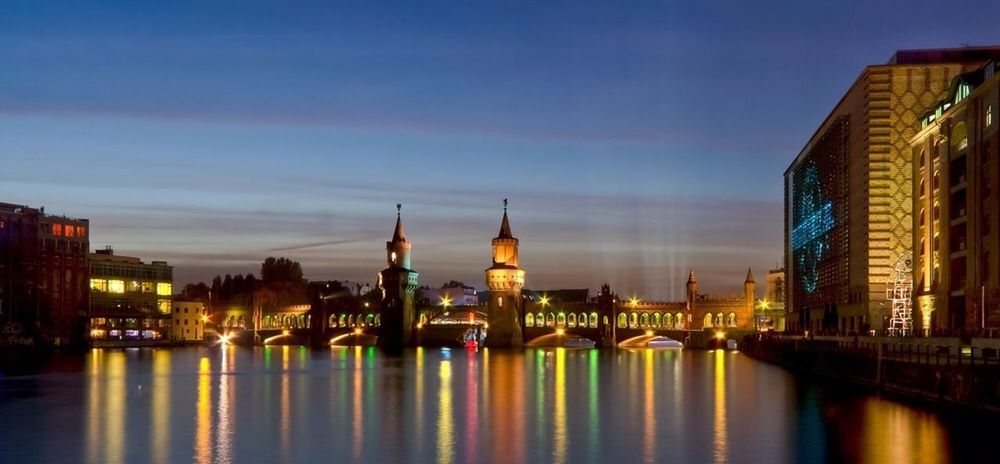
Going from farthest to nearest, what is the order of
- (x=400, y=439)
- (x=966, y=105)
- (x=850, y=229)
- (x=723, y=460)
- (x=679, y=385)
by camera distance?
(x=850, y=229), (x=679, y=385), (x=966, y=105), (x=400, y=439), (x=723, y=460)

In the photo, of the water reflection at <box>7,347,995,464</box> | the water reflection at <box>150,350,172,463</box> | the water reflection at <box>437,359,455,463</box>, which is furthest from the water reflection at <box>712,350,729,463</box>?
the water reflection at <box>150,350,172,463</box>

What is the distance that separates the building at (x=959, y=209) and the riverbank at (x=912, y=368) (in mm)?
5209

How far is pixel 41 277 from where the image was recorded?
178375mm

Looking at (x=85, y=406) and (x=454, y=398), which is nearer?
(x=85, y=406)

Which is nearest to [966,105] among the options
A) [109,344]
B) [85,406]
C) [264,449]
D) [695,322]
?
[264,449]

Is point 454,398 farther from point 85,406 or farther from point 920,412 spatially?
point 920,412

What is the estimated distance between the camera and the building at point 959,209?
74.2 meters

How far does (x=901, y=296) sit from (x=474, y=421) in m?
49.7

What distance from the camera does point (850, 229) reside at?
365ft

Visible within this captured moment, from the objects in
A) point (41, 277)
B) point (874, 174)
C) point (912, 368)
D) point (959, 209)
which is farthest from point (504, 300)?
point (912, 368)

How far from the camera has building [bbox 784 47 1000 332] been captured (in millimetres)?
100375

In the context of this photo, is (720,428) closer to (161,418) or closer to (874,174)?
(161,418)

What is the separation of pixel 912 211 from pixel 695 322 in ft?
324

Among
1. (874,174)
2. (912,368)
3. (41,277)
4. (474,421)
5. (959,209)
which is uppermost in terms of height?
(874,174)
